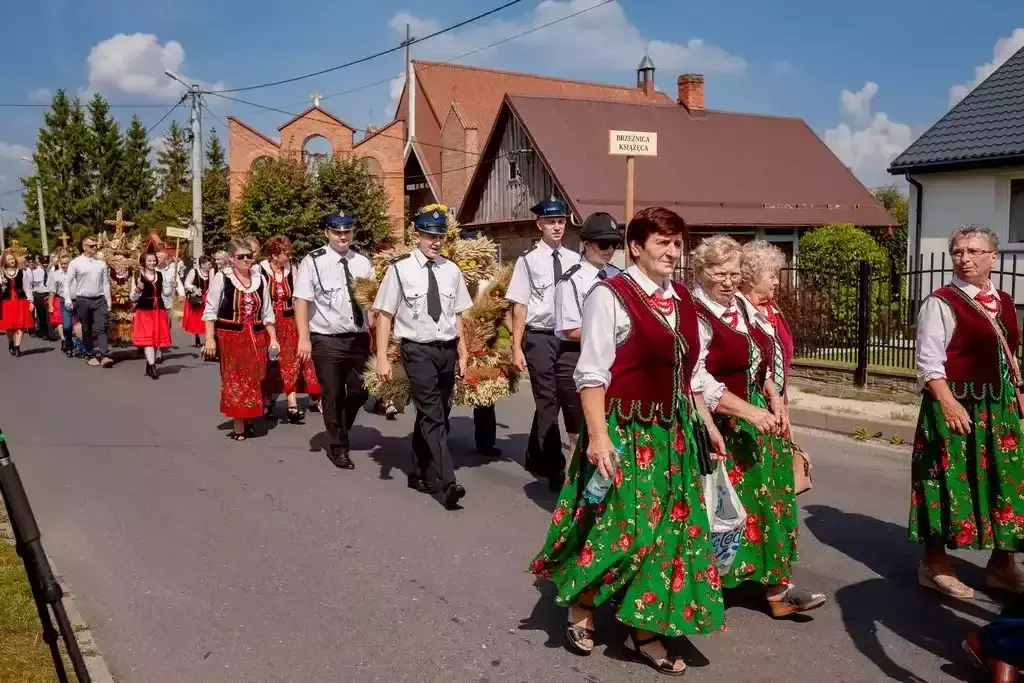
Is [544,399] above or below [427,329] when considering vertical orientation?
below

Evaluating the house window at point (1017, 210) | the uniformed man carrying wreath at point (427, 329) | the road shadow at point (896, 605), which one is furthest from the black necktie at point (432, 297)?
the house window at point (1017, 210)

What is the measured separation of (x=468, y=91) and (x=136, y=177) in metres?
28.0

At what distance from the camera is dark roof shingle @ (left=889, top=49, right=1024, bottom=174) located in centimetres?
1759

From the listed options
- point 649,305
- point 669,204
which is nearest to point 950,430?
point 649,305

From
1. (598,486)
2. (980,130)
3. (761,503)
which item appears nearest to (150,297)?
(761,503)

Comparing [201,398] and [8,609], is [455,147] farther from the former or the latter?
[8,609]

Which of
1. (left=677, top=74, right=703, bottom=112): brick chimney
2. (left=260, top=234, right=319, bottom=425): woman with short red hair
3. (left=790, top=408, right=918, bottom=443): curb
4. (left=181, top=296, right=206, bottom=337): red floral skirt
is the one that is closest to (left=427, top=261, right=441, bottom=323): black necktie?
(left=260, top=234, right=319, bottom=425): woman with short red hair

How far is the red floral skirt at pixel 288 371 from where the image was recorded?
10625mm

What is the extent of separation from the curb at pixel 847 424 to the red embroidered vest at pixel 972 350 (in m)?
4.51

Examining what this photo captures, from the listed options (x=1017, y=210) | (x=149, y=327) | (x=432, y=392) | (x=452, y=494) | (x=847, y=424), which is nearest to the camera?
(x=452, y=494)

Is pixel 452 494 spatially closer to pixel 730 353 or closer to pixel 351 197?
pixel 730 353

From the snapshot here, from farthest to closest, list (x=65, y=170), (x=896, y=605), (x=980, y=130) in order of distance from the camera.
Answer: (x=65, y=170), (x=980, y=130), (x=896, y=605)

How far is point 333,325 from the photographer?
820 cm

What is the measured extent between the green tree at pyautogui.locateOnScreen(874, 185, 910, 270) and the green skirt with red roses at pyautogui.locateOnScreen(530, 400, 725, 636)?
40.1ft
